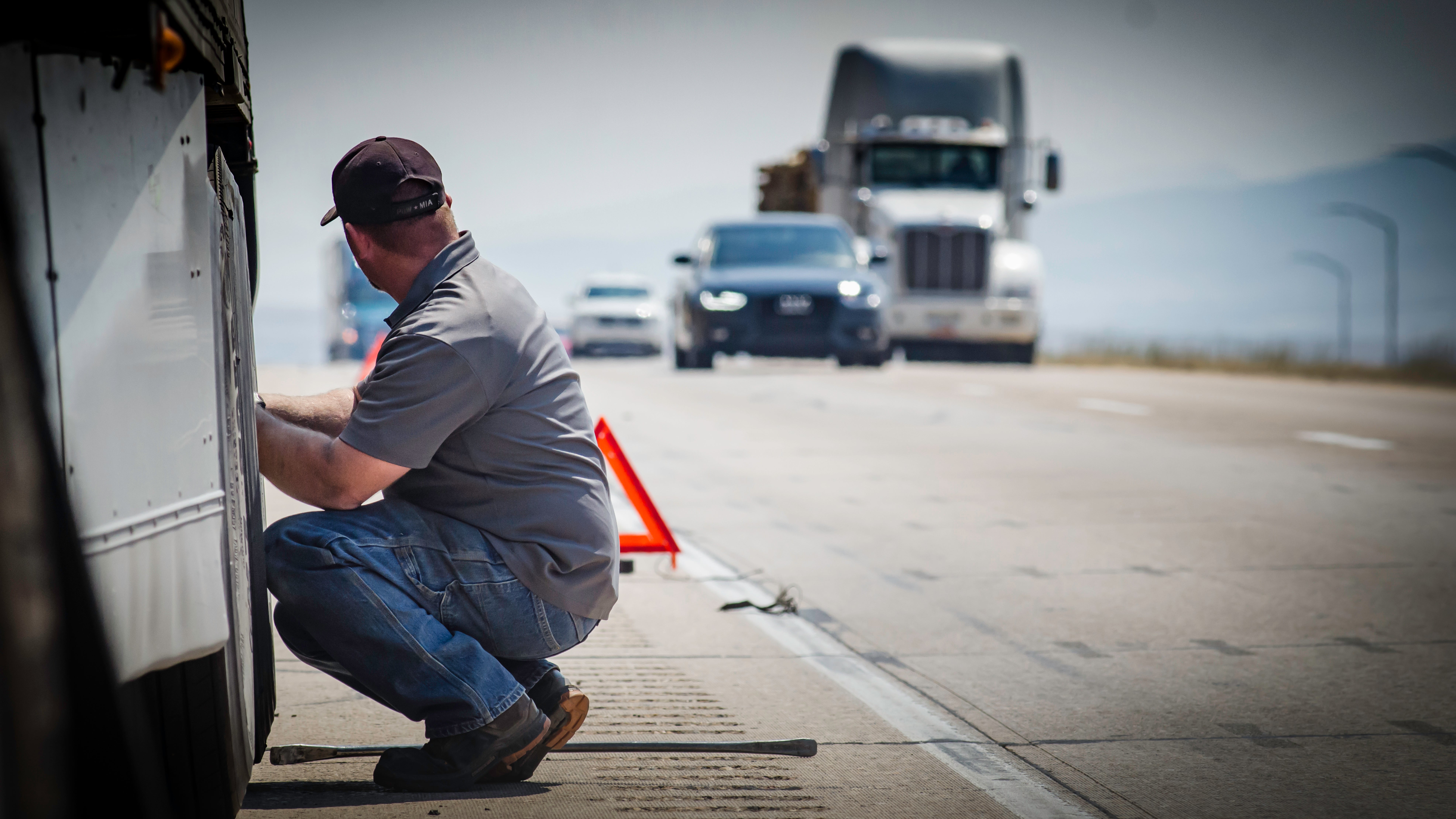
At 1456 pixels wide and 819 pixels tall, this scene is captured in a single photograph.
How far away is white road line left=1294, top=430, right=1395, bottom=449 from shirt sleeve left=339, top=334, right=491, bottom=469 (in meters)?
10.8

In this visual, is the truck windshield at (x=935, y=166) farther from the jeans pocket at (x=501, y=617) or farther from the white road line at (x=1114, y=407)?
the jeans pocket at (x=501, y=617)

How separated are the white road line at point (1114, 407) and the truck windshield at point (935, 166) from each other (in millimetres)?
6739

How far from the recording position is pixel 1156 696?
4969 mm

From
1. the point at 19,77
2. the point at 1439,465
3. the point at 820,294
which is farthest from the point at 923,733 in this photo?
the point at 820,294

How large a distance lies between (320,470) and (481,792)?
0.91 m

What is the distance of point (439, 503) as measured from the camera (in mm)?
3711

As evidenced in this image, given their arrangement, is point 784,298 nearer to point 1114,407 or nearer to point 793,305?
point 793,305

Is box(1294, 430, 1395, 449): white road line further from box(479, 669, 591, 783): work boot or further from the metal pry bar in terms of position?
box(479, 669, 591, 783): work boot

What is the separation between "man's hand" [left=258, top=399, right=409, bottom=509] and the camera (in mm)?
3482

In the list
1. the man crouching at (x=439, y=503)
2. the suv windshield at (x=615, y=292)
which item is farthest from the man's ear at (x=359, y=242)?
the suv windshield at (x=615, y=292)

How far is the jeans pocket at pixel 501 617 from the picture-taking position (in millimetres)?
3654

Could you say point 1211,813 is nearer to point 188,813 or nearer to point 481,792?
point 481,792

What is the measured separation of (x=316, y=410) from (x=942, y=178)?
20.8 meters

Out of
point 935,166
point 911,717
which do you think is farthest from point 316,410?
point 935,166
